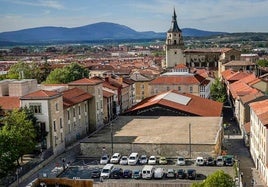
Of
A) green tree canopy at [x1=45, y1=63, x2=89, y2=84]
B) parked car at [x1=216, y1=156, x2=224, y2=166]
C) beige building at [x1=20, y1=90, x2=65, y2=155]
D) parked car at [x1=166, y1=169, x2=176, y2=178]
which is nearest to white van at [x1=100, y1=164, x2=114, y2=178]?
parked car at [x1=166, y1=169, x2=176, y2=178]

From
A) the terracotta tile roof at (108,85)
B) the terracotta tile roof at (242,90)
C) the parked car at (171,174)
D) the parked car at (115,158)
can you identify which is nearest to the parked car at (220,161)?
the parked car at (171,174)

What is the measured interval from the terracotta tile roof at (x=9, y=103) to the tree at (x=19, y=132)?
561 cm

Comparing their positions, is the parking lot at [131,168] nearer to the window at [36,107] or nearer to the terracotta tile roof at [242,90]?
the window at [36,107]

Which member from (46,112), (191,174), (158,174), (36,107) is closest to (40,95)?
(36,107)

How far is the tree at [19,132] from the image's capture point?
3856 cm

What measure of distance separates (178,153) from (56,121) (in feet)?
43.0

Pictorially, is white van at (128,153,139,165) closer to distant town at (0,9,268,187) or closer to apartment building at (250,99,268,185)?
distant town at (0,9,268,187)

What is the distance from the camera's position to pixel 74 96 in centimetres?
5562

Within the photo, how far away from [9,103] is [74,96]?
25.4 ft

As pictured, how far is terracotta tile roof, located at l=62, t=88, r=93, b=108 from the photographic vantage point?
174 feet

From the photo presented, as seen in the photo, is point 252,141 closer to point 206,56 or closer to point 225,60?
point 225,60

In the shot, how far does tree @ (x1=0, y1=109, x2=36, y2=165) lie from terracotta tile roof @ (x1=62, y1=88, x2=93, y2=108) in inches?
324

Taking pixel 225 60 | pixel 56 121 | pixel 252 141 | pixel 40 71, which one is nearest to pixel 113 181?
pixel 56 121

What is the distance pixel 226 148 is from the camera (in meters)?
51.9
